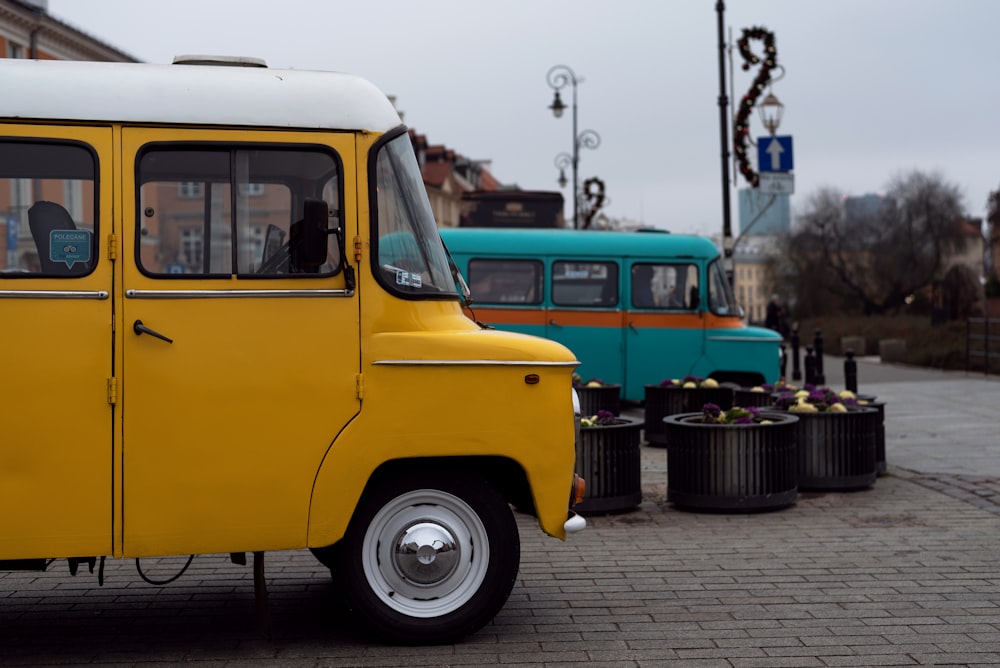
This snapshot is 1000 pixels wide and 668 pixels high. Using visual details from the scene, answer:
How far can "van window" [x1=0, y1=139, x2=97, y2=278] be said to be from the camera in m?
5.52

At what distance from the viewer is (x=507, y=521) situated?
5.97 meters

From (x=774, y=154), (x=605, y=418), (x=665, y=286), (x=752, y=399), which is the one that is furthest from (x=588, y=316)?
(x=605, y=418)

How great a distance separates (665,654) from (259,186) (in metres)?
2.80

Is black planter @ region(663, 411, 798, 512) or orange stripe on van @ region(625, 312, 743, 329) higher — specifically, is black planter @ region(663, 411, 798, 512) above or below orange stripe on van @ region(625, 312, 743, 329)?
below

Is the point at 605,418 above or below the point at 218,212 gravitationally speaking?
below

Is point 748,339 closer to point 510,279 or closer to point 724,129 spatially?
point 510,279

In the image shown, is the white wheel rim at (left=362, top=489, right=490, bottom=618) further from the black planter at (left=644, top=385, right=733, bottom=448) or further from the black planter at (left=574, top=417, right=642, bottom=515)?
the black planter at (left=644, top=385, right=733, bottom=448)

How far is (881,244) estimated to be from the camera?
251 ft

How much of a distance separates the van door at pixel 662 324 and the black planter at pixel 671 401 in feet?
14.4

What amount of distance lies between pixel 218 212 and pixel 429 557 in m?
1.85

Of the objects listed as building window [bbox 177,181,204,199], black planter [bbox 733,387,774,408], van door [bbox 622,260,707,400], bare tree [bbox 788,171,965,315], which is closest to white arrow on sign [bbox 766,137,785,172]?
van door [bbox 622,260,707,400]

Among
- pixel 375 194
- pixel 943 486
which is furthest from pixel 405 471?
pixel 943 486

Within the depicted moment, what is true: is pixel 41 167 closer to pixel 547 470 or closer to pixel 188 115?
pixel 188 115

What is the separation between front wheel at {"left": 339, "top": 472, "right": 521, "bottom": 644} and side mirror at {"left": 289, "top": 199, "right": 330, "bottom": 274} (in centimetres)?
108
